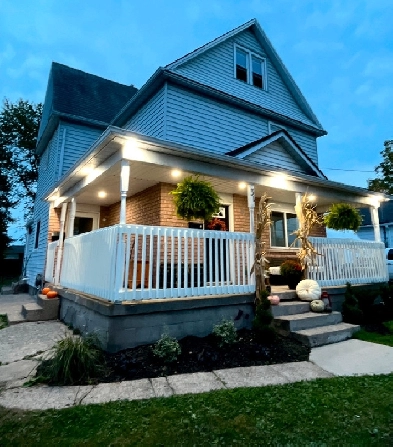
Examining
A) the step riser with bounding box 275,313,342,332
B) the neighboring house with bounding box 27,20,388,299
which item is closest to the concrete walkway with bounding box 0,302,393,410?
the step riser with bounding box 275,313,342,332

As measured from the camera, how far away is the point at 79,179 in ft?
23.0

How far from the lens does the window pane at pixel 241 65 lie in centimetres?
1080

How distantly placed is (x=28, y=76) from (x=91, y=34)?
128ft

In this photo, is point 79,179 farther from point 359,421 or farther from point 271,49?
point 271,49

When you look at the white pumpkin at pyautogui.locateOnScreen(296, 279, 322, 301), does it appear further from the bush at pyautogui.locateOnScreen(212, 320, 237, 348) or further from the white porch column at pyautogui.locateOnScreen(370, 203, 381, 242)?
the white porch column at pyautogui.locateOnScreen(370, 203, 381, 242)

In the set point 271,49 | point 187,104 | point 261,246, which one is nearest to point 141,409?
point 261,246

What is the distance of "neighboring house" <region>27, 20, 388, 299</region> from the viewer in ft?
18.1

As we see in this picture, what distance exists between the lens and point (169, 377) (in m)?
3.55

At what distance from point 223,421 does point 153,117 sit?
325 inches

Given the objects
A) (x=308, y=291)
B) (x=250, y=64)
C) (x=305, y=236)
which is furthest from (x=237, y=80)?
(x=308, y=291)

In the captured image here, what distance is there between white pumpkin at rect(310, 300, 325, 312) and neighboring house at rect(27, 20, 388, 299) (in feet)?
4.92

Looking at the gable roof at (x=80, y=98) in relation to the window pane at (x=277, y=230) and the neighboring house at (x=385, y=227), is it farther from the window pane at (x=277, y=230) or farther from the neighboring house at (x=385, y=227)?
the neighboring house at (x=385, y=227)

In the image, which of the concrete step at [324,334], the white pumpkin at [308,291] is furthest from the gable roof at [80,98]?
the concrete step at [324,334]

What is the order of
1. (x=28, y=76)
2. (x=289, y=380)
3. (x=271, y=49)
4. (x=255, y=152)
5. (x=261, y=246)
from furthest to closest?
(x=28, y=76), (x=271, y=49), (x=255, y=152), (x=261, y=246), (x=289, y=380)
